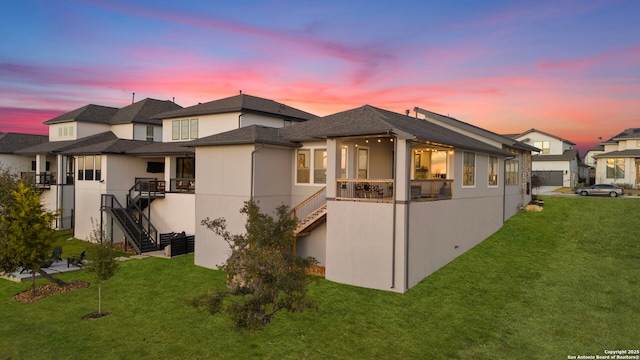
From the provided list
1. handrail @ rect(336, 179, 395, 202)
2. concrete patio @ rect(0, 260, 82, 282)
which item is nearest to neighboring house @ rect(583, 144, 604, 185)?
handrail @ rect(336, 179, 395, 202)

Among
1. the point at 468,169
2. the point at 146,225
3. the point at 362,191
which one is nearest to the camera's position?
the point at 362,191

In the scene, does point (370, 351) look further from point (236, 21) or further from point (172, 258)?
point (236, 21)

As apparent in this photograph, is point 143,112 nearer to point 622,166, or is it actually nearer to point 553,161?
point 553,161

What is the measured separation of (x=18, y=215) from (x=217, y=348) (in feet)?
38.1

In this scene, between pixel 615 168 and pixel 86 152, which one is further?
pixel 615 168

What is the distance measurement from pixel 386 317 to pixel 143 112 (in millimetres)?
31287

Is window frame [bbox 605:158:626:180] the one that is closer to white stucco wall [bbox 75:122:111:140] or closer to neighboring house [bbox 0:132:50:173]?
white stucco wall [bbox 75:122:111:140]

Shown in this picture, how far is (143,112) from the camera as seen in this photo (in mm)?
34875

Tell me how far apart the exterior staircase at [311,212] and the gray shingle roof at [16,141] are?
3738 centimetres

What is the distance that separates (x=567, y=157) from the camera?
45.6 m

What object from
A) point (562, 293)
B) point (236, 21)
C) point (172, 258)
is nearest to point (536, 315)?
point (562, 293)

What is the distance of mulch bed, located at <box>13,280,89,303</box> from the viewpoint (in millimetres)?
15664

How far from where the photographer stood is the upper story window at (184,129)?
27.4m

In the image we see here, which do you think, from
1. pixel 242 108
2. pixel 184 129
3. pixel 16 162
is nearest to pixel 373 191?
pixel 242 108
